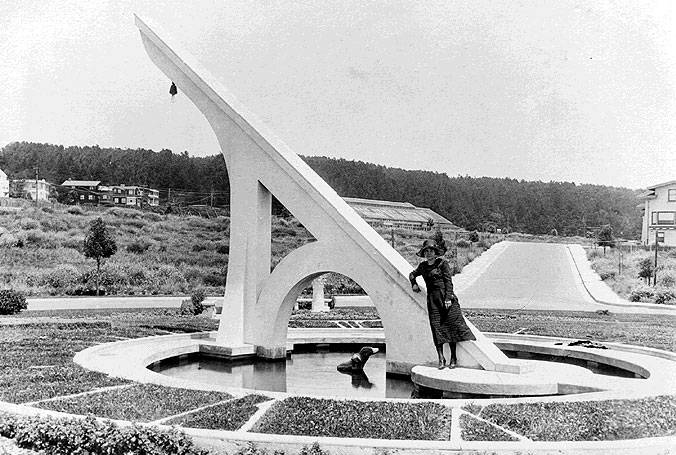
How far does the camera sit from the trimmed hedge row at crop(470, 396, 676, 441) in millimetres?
7090

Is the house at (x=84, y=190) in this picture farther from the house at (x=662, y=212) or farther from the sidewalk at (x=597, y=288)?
the house at (x=662, y=212)

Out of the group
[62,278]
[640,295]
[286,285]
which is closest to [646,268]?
[640,295]

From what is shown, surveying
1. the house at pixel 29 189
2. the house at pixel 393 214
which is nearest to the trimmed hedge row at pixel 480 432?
the house at pixel 393 214

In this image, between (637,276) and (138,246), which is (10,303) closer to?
(138,246)

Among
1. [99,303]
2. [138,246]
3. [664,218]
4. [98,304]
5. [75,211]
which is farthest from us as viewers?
[75,211]

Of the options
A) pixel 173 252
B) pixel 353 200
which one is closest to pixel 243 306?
pixel 173 252

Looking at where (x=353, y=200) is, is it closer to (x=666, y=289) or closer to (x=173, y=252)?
(x=173, y=252)

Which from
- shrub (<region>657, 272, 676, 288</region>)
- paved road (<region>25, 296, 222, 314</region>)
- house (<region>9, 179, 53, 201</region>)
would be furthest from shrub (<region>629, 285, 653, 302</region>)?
house (<region>9, 179, 53, 201</region>)

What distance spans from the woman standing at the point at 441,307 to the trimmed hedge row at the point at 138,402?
3.33 metres

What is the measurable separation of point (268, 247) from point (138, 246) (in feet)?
113

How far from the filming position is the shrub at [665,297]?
3000cm

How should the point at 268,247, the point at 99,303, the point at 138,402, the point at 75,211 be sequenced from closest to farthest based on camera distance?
the point at 138,402 < the point at 268,247 < the point at 99,303 < the point at 75,211

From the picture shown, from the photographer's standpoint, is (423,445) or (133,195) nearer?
(423,445)

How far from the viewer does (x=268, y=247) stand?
13797 mm
